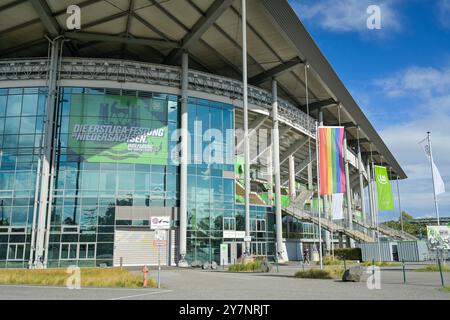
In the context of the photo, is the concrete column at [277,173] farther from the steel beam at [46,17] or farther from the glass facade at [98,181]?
the steel beam at [46,17]

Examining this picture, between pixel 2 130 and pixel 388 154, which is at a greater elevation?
pixel 388 154

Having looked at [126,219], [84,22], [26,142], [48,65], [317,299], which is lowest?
[317,299]

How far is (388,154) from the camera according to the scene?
75.9 m

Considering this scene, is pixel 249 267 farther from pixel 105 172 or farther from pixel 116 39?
pixel 116 39

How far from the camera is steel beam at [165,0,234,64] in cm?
3162

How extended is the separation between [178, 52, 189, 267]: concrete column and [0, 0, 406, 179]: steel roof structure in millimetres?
2342

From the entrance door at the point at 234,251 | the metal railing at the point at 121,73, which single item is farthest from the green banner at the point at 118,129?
the entrance door at the point at 234,251

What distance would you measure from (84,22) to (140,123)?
912 centimetres

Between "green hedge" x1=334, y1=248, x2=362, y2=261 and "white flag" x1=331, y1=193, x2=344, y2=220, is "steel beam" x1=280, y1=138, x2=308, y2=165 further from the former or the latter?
"green hedge" x1=334, y1=248, x2=362, y2=261

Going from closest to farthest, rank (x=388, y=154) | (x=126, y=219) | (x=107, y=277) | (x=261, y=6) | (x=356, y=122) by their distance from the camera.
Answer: (x=107, y=277)
(x=261, y=6)
(x=126, y=219)
(x=356, y=122)
(x=388, y=154)

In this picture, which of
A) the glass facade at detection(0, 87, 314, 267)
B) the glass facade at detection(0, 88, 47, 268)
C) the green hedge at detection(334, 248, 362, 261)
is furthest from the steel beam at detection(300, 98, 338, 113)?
the glass facade at detection(0, 88, 47, 268)

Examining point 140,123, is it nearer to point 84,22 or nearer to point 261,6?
point 84,22

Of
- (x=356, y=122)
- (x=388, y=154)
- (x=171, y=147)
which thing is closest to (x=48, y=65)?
(x=171, y=147)

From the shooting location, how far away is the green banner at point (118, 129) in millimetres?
34500
